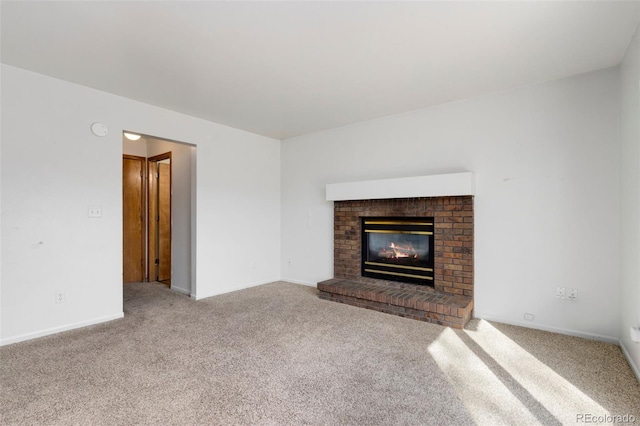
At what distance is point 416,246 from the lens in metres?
3.82

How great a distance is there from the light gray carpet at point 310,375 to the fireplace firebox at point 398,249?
811mm

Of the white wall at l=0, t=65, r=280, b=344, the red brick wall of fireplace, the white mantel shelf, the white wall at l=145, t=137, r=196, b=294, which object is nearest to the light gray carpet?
the white wall at l=0, t=65, r=280, b=344

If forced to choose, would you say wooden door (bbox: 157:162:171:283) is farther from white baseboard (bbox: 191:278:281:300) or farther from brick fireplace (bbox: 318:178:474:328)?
brick fireplace (bbox: 318:178:474:328)

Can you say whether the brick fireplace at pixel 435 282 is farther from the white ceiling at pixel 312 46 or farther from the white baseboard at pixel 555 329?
the white ceiling at pixel 312 46

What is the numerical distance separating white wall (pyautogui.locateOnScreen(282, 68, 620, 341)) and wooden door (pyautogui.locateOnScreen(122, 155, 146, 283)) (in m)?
4.18

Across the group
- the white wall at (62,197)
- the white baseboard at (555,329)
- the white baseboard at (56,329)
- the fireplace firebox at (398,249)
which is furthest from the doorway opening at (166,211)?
the white baseboard at (555,329)

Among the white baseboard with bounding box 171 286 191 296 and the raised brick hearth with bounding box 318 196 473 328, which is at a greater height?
the raised brick hearth with bounding box 318 196 473 328

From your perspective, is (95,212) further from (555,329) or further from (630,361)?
(630,361)

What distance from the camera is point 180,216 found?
4.61m

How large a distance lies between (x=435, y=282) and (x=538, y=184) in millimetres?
1457

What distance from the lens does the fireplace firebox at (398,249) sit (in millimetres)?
3721

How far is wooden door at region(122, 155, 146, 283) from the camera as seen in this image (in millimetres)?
5039

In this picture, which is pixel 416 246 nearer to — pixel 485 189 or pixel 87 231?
pixel 485 189

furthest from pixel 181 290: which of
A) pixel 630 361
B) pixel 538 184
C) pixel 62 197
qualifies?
pixel 630 361
